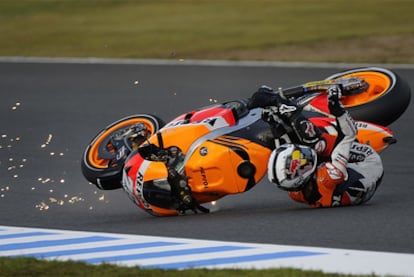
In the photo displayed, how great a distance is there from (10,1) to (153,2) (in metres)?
3.20

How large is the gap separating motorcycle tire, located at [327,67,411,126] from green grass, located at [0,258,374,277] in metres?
2.67

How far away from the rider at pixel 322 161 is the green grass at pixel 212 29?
6.73 metres

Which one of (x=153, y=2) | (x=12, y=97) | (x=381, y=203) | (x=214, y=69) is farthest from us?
(x=153, y=2)

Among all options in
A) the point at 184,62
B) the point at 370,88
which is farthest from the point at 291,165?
the point at 184,62

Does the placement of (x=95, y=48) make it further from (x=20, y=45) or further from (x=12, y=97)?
(x=12, y=97)

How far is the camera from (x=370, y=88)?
8.61m

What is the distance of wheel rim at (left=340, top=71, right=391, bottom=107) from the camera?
8445 mm

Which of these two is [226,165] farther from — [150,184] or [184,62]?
[184,62]

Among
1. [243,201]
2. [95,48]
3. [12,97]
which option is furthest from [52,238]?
[95,48]

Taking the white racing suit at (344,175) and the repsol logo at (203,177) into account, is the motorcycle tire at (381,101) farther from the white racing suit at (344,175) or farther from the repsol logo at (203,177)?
the repsol logo at (203,177)

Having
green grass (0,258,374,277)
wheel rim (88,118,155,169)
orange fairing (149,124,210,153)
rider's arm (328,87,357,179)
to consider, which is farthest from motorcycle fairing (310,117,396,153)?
green grass (0,258,374,277)

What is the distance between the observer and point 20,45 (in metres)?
16.6

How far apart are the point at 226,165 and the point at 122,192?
1.85 m

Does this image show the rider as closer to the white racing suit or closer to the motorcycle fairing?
the white racing suit
